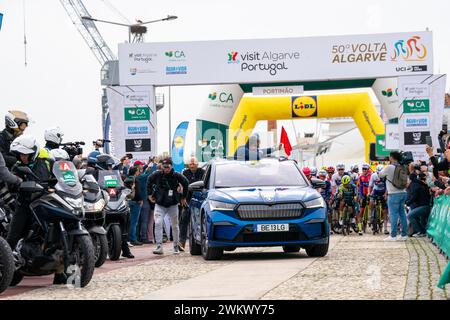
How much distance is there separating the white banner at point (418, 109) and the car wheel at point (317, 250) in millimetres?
19209

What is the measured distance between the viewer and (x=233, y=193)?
15.4 m

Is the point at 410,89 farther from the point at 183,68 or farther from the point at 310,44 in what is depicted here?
the point at 183,68

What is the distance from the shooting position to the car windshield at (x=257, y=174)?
53.0ft

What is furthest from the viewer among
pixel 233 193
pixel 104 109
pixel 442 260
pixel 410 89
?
pixel 104 109

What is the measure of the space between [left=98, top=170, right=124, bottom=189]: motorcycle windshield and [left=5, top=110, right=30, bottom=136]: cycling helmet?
4383 mm

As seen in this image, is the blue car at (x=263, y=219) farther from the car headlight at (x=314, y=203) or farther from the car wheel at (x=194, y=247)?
the car wheel at (x=194, y=247)

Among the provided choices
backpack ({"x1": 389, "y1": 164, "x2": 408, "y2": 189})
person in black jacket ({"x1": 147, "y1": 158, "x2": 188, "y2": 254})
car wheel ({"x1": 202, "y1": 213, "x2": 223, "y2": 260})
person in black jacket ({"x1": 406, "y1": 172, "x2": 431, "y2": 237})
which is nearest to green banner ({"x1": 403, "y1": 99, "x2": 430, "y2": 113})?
person in black jacket ({"x1": 406, "y1": 172, "x2": 431, "y2": 237})

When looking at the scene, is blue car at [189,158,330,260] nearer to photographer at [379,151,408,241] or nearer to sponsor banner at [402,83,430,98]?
photographer at [379,151,408,241]

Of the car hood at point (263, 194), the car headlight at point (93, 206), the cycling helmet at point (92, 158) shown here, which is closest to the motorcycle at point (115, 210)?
the cycling helmet at point (92, 158)

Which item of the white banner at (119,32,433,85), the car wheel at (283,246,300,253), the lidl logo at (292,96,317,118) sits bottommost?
the car wheel at (283,246,300,253)

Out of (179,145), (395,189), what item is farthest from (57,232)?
(179,145)

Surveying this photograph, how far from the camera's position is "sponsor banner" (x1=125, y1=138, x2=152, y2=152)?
35.0 metres

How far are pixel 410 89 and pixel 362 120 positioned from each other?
22.3 ft

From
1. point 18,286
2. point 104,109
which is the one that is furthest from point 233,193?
point 104,109
